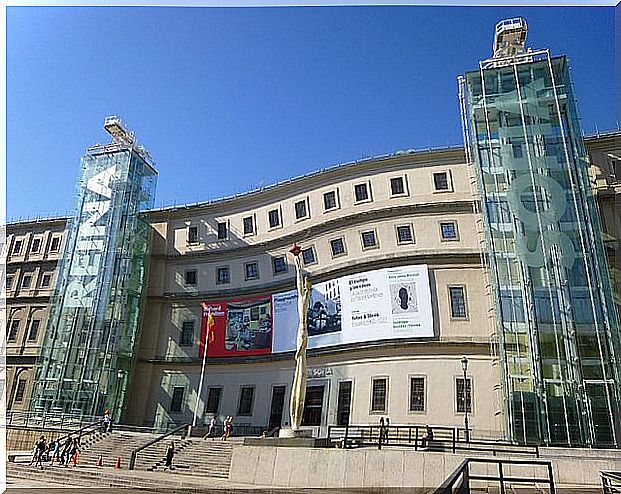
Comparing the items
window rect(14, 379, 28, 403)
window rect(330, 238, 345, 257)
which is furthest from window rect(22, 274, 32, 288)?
window rect(330, 238, 345, 257)

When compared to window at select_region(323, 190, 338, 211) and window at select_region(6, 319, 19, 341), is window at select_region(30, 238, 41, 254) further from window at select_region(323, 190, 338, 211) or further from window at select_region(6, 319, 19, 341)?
window at select_region(323, 190, 338, 211)

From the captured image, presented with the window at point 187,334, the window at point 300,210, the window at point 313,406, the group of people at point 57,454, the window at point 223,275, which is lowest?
the group of people at point 57,454

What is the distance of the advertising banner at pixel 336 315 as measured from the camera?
17.6m

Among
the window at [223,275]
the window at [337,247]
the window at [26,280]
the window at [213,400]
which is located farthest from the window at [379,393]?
the window at [26,280]

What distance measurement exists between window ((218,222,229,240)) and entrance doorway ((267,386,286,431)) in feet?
23.3

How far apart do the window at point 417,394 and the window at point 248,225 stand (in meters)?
9.59

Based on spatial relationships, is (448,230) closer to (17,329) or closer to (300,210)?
(300,210)

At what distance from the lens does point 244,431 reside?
19469 millimetres

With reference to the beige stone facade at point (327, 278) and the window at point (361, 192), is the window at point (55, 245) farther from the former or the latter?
the window at point (361, 192)

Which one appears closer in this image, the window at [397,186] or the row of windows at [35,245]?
the window at [397,186]

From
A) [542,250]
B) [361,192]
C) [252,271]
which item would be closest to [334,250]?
[361,192]

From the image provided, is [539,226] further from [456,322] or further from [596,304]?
[456,322]

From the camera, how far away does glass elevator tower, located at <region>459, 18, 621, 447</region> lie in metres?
13.6

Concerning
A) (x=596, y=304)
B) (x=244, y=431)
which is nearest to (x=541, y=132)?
(x=596, y=304)
